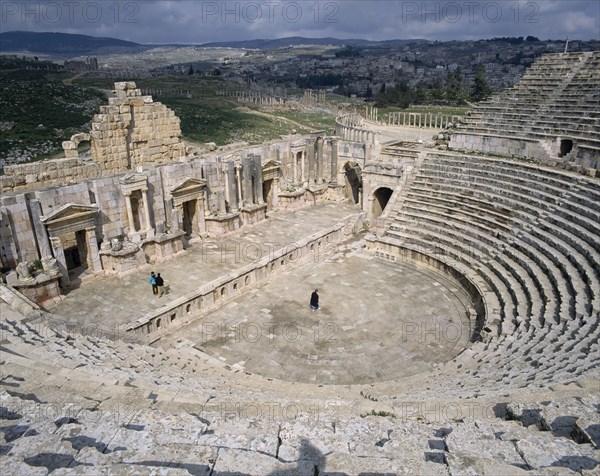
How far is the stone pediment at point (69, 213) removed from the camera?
1483cm

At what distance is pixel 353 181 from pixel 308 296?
46.4 feet

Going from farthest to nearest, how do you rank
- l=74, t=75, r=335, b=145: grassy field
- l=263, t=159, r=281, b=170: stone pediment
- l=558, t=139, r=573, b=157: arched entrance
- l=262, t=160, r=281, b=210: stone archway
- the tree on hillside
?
the tree on hillside, l=74, t=75, r=335, b=145: grassy field, l=262, t=160, r=281, b=210: stone archway, l=263, t=159, r=281, b=170: stone pediment, l=558, t=139, r=573, b=157: arched entrance

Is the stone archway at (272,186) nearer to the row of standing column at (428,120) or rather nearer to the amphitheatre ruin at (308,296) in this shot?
the amphitheatre ruin at (308,296)

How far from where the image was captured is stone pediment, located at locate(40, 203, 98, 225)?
14.8 m

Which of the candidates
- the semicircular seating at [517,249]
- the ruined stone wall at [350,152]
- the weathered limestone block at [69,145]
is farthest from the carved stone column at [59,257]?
the ruined stone wall at [350,152]

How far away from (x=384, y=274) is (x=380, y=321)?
3.98m

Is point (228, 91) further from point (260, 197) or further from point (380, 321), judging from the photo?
point (380, 321)

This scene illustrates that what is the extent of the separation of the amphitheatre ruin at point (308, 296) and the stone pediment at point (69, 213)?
0.25 ft

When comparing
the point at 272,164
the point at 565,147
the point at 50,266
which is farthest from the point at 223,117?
the point at 50,266

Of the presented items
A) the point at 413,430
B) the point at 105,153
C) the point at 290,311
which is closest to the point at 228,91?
the point at 105,153

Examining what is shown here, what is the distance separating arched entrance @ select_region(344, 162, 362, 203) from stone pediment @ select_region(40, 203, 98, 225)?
16.4m

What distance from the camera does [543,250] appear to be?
15.8 meters

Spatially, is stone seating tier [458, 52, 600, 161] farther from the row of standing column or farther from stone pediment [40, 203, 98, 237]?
stone pediment [40, 203, 98, 237]

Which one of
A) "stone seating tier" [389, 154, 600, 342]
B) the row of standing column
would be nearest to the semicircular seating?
"stone seating tier" [389, 154, 600, 342]
